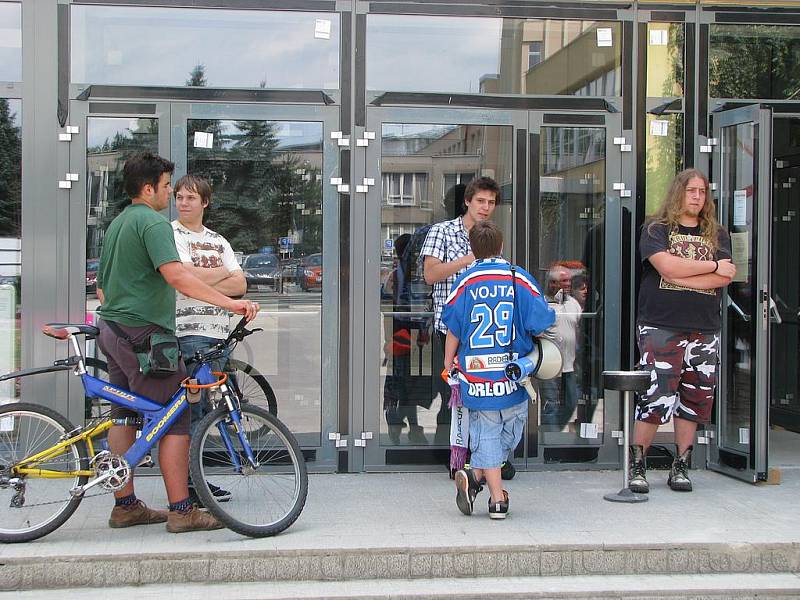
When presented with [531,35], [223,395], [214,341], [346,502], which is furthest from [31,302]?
[531,35]

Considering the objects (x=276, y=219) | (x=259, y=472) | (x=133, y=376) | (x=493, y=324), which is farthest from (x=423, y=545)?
(x=276, y=219)

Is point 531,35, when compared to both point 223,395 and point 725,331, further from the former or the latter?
point 223,395

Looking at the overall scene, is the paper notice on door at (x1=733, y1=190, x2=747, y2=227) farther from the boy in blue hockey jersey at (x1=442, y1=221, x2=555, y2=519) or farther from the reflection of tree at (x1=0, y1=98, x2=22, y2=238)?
the reflection of tree at (x1=0, y1=98, x2=22, y2=238)

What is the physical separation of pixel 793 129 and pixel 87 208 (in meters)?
5.95

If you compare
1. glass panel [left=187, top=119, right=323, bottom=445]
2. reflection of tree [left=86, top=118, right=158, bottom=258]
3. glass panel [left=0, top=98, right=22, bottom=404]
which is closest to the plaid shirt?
glass panel [left=187, top=119, right=323, bottom=445]

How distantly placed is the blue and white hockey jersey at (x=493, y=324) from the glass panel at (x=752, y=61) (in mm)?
2460

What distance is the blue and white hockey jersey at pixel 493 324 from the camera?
5.41 meters

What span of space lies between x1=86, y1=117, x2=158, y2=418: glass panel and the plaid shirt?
1.86 metres

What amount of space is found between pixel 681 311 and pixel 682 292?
118 millimetres

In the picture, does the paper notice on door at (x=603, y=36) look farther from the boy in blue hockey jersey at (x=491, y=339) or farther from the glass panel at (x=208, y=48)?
the boy in blue hockey jersey at (x=491, y=339)

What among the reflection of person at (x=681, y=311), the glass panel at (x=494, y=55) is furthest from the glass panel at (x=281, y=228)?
the reflection of person at (x=681, y=311)

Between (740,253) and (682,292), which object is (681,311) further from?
(740,253)

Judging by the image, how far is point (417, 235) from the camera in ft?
22.1

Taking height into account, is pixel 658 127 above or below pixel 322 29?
below
